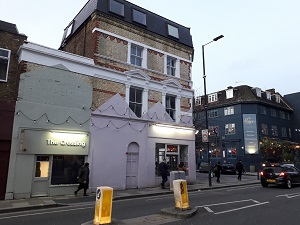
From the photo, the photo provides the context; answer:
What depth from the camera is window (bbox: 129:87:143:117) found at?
54.6 feet

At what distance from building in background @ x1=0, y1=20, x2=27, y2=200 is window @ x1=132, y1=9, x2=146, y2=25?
25.1 feet

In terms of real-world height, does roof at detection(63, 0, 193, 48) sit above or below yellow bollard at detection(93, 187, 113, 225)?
above

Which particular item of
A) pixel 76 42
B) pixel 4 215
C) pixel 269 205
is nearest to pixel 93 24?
pixel 76 42

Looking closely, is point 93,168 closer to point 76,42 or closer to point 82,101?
point 82,101

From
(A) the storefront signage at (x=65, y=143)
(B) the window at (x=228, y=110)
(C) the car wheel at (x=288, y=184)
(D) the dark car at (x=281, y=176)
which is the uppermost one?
(B) the window at (x=228, y=110)

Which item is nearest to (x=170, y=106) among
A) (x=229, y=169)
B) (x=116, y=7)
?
(x=116, y=7)

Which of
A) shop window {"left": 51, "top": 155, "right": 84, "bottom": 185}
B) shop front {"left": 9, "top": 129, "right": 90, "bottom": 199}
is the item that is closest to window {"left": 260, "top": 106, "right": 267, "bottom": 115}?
shop front {"left": 9, "top": 129, "right": 90, "bottom": 199}

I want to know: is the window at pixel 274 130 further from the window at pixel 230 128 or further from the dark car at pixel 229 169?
the dark car at pixel 229 169

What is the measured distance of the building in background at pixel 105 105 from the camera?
1261cm

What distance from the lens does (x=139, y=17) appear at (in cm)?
1805

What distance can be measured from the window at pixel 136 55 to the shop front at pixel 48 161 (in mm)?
6270

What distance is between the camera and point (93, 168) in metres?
14.1

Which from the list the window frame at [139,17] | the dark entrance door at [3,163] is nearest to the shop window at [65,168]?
the dark entrance door at [3,163]

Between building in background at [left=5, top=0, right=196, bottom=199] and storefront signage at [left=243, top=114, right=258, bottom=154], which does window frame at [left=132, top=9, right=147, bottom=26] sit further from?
storefront signage at [left=243, top=114, right=258, bottom=154]
